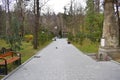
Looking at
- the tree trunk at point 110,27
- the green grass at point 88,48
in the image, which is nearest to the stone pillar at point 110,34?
the tree trunk at point 110,27

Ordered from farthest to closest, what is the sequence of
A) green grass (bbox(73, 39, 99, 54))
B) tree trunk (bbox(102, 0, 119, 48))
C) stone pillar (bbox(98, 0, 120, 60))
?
1. green grass (bbox(73, 39, 99, 54))
2. tree trunk (bbox(102, 0, 119, 48))
3. stone pillar (bbox(98, 0, 120, 60))

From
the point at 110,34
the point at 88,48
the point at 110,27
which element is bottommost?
the point at 88,48

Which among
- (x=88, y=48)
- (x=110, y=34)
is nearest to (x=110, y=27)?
(x=110, y=34)

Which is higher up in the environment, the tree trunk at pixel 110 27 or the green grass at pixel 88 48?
the tree trunk at pixel 110 27

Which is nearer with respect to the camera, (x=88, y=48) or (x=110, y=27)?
(x=110, y=27)

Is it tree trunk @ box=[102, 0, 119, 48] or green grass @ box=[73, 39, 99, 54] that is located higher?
tree trunk @ box=[102, 0, 119, 48]

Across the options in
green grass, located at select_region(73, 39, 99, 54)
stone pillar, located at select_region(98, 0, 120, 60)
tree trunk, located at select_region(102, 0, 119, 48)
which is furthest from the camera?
green grass, located at select_region(73, 39, 99, 54)

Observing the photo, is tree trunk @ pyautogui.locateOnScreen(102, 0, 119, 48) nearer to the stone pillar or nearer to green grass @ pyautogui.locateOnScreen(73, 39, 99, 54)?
the stone pillar

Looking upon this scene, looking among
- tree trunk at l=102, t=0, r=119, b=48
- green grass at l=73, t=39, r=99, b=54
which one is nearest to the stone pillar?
tree trunk at l=102, t=0, r=119, b=48

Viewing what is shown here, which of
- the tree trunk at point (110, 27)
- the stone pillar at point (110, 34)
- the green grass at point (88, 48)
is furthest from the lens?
the green grass at point (88, 48)

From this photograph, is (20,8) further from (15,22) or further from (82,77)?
(82,77)

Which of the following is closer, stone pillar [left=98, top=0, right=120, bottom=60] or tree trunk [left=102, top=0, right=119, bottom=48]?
stone pillar [left=98, top=0, right=120, bottom=60]

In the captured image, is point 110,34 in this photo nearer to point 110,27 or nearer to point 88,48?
point 110,27

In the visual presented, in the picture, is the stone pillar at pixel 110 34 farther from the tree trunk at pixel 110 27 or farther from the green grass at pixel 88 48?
the green grass at pixel 88 48
